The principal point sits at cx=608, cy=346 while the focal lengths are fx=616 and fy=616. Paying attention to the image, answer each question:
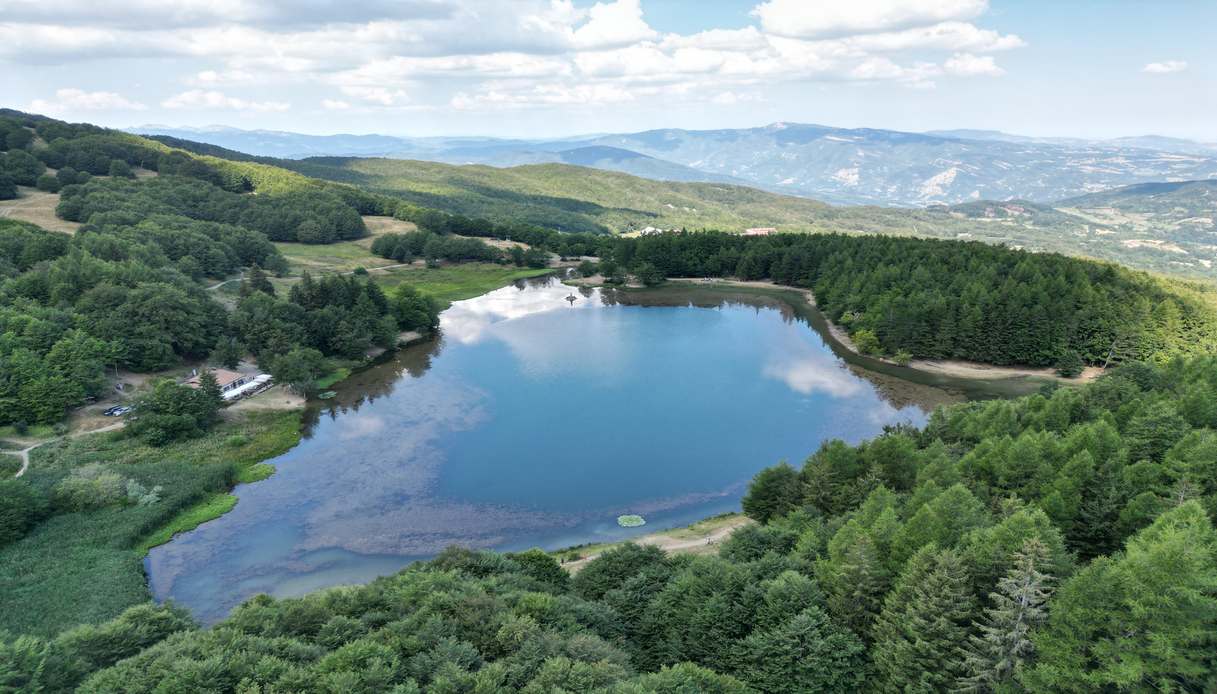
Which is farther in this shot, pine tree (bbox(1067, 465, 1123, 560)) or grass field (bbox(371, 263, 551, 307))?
grass field (bbox(371, 263, 551, 307))

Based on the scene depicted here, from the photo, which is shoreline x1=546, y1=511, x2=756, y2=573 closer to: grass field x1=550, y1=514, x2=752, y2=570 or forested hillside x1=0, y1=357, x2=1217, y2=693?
grass field x1=550, y1=514, x2=752, y2=570

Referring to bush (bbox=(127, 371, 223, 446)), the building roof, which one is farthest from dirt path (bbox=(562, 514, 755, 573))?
the building roof

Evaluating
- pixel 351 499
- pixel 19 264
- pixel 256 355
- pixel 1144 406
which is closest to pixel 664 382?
pixel 351 499

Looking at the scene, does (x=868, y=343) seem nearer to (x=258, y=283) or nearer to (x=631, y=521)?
(x=631, y=521)

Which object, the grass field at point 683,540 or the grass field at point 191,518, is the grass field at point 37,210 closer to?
the grass field at point 191,518

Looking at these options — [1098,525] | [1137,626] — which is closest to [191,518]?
[1137,626]

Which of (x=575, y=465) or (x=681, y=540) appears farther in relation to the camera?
(x=575, y=465)

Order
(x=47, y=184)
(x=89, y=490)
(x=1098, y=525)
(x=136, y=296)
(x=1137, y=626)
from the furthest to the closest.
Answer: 1. (x=47, y=184)
2. (x=136, y=296)
3. (x=89, y=490)
4. (x=1098, y=525)
5. (x=1137, y=626)

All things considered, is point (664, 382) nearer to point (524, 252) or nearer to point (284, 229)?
point (524, 252)
